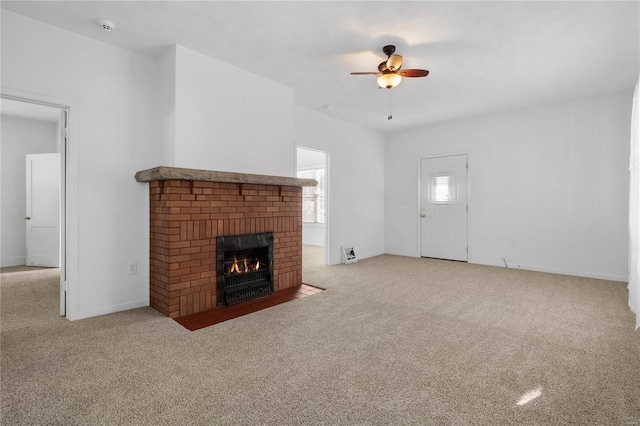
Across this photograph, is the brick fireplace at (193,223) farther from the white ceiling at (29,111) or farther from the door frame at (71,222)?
the white ceiling at (29,111)

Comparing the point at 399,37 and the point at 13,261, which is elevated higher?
the point at 399,37

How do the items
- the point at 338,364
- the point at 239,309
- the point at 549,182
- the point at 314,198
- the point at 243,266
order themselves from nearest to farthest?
the point at 338,364
the point at 239,309
the point at 243,266
the point at 549,182
the point at 314,198

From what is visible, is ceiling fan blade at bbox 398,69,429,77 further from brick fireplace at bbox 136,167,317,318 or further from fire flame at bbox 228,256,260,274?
fire flame at bbox 228,256,260,274

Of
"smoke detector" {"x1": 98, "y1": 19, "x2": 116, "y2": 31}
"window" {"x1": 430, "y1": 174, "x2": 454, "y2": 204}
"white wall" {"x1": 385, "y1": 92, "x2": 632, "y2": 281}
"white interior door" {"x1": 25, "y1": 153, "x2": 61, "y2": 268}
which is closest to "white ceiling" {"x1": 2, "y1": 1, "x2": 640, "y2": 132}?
"smoke detector" {"x1": 98, "y1": 19, "x2": 116, "y2": 31}

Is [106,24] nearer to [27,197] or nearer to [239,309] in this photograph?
[239,309]

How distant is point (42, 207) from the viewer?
5465 millimetres

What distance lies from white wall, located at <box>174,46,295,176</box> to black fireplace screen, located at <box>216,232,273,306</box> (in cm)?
84

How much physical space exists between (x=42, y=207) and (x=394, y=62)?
632 centimetres

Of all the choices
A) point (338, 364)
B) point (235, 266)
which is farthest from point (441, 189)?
point (338, 364)

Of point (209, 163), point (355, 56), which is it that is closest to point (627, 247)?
point (355, 56)

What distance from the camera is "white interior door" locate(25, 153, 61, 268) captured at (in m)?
5.36

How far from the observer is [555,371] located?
2.00m

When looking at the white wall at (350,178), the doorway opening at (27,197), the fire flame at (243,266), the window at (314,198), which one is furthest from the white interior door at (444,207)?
the doorway opening at (27,197)

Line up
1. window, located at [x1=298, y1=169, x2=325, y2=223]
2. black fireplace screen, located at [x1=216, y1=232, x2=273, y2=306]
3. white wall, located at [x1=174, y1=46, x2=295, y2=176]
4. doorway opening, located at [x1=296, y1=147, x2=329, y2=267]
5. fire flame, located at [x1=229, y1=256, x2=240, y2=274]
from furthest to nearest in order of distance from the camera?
window, located at [x1=298, y1=169, x2=325, y2=223]
doorway opening, located at [x1=296, y1=147, x2=329, y2=267]
fire flame, located at [x1=229, y1=256, x2=240, y2=274]
black fireplace screen, located at [x1=216, y1=232, x2=273, y2=306]
white wall, located at [x1=174, y1=46, x2=295, y2=176]
